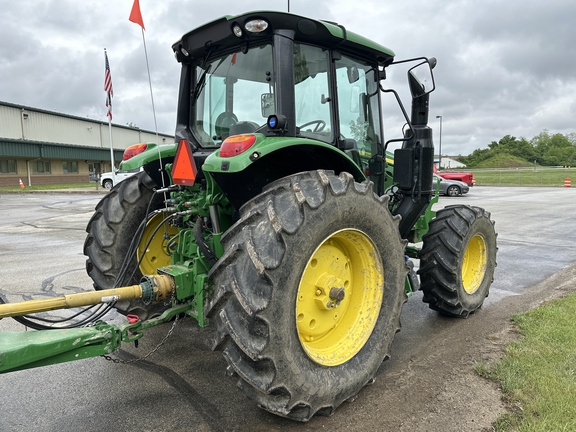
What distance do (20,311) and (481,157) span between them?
373 feet

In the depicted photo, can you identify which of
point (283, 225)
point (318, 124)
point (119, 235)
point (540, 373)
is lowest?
point (540, 373)

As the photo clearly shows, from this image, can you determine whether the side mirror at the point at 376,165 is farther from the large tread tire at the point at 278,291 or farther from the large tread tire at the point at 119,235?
the large tread tire at the point at 119,235

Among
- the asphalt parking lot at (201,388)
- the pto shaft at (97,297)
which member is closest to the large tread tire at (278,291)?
the asphalt parking lot at (201,388)

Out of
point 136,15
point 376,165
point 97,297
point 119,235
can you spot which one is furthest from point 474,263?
point 136,15

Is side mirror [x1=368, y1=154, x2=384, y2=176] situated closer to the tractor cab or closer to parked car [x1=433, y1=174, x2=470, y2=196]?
the tractor cab

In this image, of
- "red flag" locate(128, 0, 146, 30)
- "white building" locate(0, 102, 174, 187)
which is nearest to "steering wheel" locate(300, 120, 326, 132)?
"red flag" locate(128, 0, 146, 30)

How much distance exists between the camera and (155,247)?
4.13 metres

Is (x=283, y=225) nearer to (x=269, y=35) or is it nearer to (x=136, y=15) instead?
(x=269, y=35)

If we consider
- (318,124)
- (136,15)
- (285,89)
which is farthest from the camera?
(318,124)

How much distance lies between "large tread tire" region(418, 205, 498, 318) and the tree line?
10108 centimetres

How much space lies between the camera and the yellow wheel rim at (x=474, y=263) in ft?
15.4

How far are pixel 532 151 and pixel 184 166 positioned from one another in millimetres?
122739

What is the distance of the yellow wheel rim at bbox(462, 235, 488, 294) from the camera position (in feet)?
15.4

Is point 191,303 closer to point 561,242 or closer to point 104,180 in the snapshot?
point 561,242
